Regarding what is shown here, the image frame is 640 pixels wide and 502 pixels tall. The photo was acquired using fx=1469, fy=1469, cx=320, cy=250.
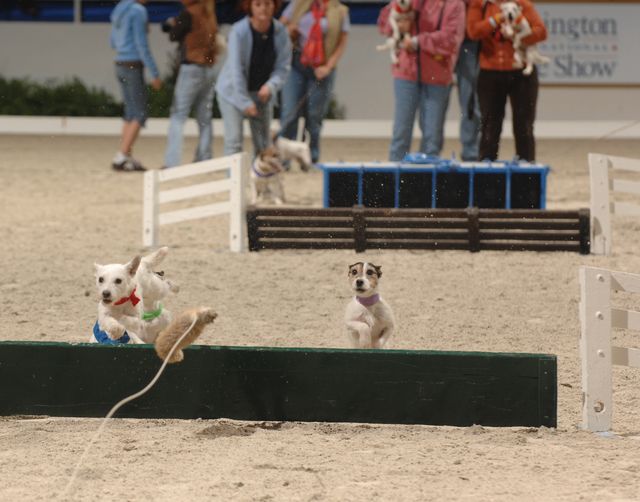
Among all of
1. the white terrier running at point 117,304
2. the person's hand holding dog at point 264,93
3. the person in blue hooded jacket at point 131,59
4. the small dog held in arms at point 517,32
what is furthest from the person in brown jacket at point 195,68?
the white terrier running at point 117,304

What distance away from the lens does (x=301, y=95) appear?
14.9 m

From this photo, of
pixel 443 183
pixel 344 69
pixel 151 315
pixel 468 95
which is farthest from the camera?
pixel 344 69

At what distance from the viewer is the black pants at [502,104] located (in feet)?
41.0

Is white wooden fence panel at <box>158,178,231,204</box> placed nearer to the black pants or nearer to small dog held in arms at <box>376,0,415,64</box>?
small dog held in arms at <box>376,0,415,64</box>

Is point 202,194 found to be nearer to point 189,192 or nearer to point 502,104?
point 189,192

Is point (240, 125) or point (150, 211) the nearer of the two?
point (150, 211)

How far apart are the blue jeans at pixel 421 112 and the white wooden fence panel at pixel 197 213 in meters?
2.73

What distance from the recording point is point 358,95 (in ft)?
72.6

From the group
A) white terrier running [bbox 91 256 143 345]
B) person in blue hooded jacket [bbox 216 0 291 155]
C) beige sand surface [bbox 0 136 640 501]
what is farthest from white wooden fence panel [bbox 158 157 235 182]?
white terrier running [bbox 91 256 143 345]

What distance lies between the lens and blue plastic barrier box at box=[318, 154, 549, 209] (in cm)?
1081

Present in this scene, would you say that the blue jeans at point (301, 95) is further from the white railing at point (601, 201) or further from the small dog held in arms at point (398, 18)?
the white railing at point (601, 201)

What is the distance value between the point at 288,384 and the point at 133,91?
995 cm

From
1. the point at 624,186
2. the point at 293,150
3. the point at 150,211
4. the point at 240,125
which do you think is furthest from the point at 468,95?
the point at 150,211

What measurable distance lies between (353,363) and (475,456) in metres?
0.69
